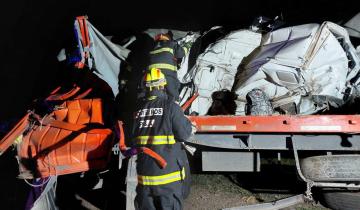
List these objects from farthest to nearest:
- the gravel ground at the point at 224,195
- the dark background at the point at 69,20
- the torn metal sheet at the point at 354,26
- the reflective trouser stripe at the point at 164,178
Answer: the dark background at the point at 69,20
the gravel ground at the point at 224,195
the torn metal sheet at the point at 354,26
the reflective trouser stripe at the point at 164,178

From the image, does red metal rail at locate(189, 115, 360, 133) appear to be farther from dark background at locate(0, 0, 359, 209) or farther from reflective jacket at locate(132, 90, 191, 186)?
dark background at locate(0, 0, 359, 209)

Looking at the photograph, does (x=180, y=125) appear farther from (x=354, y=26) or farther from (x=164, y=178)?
(x=354, y=26)

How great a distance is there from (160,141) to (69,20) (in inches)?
126

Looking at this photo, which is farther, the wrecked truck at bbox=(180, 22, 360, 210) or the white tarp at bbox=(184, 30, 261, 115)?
the white tarp at bbox=(184, 30, 261, 115)

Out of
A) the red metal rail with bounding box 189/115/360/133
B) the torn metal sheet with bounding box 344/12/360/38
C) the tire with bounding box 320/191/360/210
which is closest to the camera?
the red metal rail with bounding box 189/115/360/133

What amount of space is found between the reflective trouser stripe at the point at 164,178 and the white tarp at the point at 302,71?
0.91 meters

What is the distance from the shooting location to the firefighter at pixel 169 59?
13.4 ft

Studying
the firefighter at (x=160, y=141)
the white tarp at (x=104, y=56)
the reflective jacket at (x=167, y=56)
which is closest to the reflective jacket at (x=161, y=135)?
the firefighter at (x=160, y=141)

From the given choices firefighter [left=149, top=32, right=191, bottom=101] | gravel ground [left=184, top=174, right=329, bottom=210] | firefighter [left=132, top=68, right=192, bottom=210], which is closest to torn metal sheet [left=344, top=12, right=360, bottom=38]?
firefighter [left=149, top=32, right=191, bottom=101]

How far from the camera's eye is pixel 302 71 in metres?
3.88

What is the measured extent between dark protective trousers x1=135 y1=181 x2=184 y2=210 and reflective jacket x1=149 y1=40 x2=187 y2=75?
119cm

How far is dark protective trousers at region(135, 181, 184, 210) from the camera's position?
3.69m

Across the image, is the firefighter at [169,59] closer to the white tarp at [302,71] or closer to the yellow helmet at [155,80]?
the yellow helmet at [155,80]

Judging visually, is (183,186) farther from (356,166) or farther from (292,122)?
(356,166)
